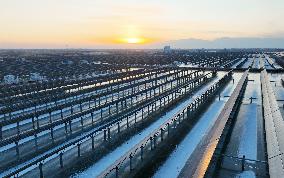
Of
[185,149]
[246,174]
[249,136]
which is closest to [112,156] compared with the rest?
[185,149]

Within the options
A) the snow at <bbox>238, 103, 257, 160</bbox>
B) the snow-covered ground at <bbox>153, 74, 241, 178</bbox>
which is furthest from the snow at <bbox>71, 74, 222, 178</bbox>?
the snow at <bbox>238, 103, 257, 160</bbox>

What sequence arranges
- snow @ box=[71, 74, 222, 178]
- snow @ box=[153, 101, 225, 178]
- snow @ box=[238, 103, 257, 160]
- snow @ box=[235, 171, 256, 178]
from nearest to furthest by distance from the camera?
snow @ box=[235, 171, 256, 178], snow @ box=[71, 74, 222, 178], snow @ box=[153, 101, 225, 178], snow @ box=[238, 103, 257, 160]

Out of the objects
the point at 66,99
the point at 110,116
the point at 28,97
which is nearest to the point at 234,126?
the point at 110,116

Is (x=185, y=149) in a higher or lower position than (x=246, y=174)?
lower

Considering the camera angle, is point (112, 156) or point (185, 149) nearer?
point (112, 156)

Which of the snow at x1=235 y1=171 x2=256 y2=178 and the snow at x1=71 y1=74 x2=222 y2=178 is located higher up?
the snow at x1=235 y1=171 x2=256 y2=178

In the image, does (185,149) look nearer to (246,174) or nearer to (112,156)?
(112,156)

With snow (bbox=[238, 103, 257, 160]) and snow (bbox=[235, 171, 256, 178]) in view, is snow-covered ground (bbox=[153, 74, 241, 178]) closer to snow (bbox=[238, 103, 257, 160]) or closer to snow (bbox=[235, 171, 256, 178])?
snow (bbox=[238, 103, 257, 160])

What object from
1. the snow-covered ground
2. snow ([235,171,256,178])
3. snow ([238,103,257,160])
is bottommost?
the snow-covered ground

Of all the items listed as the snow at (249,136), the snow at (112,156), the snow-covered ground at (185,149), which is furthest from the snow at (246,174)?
the snow at (112,156)

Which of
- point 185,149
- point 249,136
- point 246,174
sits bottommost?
point 185,149

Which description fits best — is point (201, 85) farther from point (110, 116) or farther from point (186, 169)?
point (186, 169)
